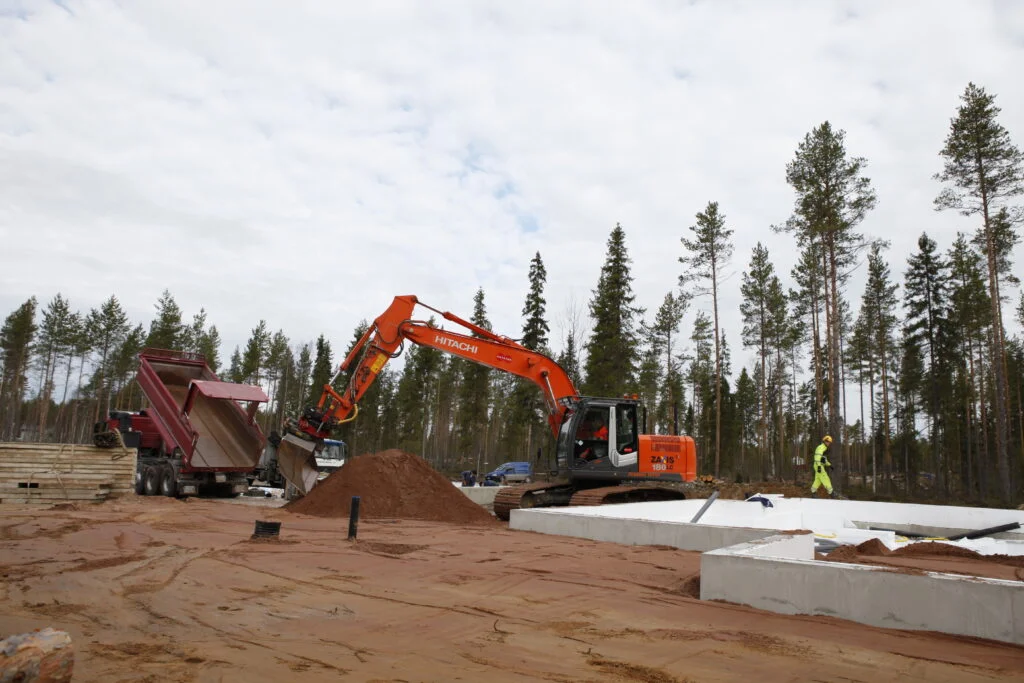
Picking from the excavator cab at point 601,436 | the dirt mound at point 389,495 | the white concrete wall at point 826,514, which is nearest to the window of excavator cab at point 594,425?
the excavator cab at point 601,436

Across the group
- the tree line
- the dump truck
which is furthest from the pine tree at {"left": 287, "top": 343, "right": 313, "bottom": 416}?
the dump truck

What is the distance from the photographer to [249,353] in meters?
59.7

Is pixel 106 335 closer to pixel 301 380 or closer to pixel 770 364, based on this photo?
pixel 301 380

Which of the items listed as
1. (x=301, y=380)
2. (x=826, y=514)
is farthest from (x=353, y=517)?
(x=301, y=380)

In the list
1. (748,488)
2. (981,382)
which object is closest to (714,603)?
(748,488)

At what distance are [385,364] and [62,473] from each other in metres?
8.15

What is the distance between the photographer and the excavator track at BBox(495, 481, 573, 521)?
15164 mm

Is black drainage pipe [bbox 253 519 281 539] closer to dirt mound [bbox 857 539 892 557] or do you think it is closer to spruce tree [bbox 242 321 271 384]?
dirt mound [bbox 857 539 892 557]

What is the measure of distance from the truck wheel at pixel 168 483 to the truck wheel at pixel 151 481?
0.63ft

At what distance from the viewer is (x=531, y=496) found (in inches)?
603

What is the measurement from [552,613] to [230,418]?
626 inches

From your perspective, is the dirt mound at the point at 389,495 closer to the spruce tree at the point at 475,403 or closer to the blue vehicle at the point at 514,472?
the blue vehicle at the point at 514,472

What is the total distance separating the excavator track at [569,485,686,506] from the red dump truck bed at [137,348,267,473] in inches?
372

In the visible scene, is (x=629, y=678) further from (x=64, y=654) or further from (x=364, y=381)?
(x=364, y=381)
